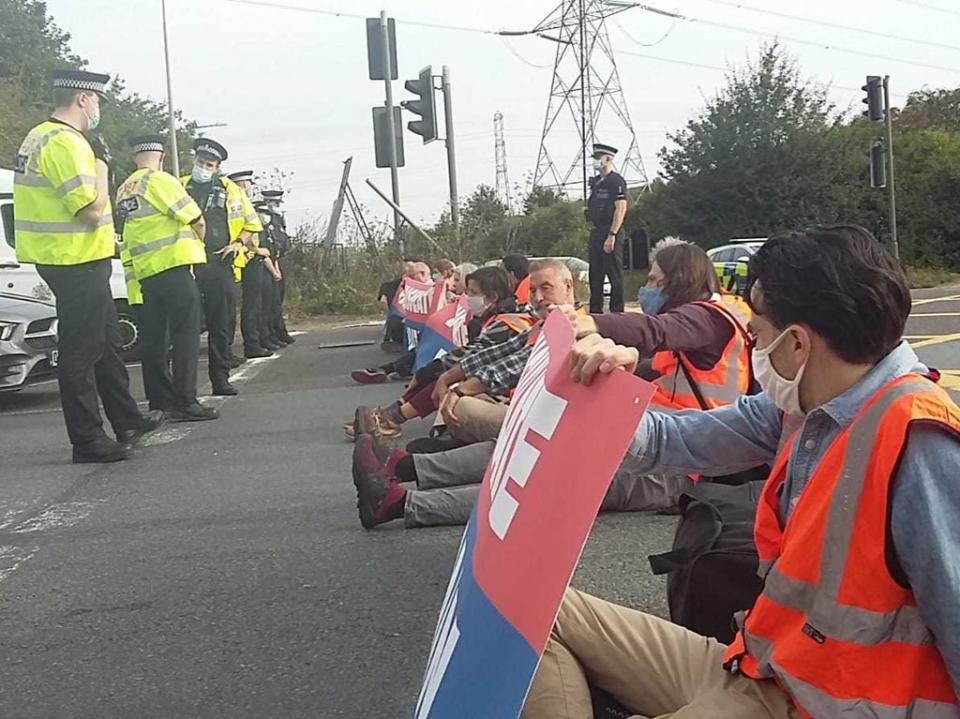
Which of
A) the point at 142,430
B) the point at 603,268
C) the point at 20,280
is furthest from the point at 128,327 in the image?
the point at 142,430

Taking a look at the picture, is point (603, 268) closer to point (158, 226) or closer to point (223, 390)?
point (223, 390)

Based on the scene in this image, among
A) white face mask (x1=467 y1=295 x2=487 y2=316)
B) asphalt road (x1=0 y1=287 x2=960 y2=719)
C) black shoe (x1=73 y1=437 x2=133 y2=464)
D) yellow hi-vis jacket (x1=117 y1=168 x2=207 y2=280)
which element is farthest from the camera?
yellow hi-vis jacket (x1=117 y1=168 x2=207 y2=280)

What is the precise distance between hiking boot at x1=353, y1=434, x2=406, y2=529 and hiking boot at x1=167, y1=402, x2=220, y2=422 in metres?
3.67

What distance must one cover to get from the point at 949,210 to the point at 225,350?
94.4ft

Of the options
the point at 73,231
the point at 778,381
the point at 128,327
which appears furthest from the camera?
the point at 128,327

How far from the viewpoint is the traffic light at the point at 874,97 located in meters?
22.8

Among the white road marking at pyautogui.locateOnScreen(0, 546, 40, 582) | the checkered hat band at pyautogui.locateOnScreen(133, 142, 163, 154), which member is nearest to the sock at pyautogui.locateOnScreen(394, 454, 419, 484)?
the white road marking at pyautogui.locateOnScreen(0, 546, 40, 582)

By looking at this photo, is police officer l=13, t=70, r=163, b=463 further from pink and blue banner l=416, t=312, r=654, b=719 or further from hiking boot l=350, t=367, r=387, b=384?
pink and blue banner l=416, t=312, r=654, b=719

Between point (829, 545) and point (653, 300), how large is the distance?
2820mm

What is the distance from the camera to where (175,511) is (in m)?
5.31

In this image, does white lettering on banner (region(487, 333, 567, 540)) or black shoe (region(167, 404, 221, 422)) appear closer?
white lettering on banner (region(487, 333, 567, 540))

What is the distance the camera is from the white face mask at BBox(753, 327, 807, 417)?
198cm

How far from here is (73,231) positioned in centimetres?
634

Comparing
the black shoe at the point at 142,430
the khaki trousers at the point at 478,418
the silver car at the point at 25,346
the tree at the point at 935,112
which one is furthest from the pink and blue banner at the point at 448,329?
the tree at the point at 935,112
